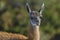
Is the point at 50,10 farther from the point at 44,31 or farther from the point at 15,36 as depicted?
the point at 15,36

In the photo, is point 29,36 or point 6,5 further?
point 6,5

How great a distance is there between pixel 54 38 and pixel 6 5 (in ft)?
6.91

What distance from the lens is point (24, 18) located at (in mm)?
13195

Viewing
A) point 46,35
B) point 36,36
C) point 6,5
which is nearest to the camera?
point 36,36

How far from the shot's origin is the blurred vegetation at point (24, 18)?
1288 cm

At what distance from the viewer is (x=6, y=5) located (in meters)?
13.5

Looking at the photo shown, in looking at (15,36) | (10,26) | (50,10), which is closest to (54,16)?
(50,10)

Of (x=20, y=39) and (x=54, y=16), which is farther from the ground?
(x=54, y=16)

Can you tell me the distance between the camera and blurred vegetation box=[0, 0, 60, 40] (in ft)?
42.3

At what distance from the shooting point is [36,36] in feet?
30.8

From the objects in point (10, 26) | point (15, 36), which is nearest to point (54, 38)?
point (10, 26)

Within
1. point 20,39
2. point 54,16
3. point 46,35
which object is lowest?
point 20,39

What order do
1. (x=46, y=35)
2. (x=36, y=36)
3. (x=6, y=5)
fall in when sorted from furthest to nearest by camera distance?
(x=6, y=5)
(x=46, y=35)
(x=36, y=36)

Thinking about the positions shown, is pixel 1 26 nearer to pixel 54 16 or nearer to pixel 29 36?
pixel 54 16
